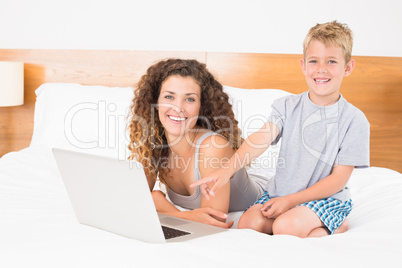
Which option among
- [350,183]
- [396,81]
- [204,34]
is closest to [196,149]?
[350,183]

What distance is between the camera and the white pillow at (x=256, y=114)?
2.09m

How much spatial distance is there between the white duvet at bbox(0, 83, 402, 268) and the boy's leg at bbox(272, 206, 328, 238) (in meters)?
0.11

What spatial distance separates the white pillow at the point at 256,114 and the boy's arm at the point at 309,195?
628 millimetres

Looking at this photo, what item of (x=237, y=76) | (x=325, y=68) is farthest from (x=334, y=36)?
(x=237, y=76)

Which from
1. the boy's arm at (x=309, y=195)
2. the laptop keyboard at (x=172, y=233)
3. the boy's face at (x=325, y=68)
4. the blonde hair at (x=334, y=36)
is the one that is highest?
the blonde hair at (x=334, y=36)

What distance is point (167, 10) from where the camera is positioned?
2723mm

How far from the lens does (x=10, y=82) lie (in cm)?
254

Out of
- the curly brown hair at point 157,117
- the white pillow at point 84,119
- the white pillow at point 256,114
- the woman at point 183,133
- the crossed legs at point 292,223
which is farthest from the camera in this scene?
the white pillow at point 84,119

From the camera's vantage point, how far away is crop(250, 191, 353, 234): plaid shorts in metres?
1.31

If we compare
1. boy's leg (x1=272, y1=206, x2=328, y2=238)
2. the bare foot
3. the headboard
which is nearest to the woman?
boy's leg (x1=272, y1=206, x2=328, y2=238)

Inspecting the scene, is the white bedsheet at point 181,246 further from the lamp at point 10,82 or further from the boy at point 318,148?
the lamp at point 10,82

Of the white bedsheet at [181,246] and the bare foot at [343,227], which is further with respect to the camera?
the bare foot at [343,227]

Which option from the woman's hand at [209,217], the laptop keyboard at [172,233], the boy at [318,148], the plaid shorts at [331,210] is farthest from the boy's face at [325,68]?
the laptop keyboard at [172,233]

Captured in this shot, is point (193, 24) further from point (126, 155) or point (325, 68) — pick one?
point (325, 68)
